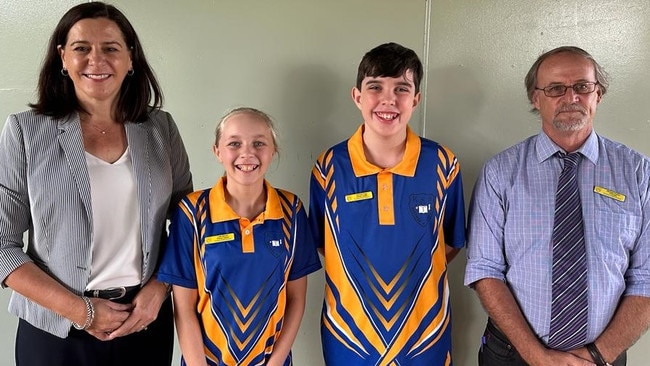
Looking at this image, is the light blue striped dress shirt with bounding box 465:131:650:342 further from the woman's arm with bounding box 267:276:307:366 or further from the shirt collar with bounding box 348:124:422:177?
the woman's arm with bounding box 267:276:307:366

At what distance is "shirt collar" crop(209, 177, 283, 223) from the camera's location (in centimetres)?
161

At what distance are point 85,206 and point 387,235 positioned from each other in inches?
36.2

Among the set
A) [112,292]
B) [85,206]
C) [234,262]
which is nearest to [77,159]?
[85,206]

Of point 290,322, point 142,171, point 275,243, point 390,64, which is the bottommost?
point 290,322

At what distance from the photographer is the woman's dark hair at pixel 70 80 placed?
1564mm

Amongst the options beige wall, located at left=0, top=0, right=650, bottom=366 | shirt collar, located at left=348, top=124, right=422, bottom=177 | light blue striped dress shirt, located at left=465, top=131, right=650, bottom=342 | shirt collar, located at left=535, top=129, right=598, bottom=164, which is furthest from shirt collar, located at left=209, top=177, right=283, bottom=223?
shirt collar, located at left=535, top=129, right=598, bottom=164

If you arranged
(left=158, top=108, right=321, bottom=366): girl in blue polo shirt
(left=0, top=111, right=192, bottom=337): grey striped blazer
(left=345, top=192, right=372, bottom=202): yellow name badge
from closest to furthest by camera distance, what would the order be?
(left=0, top=111, right=192, bottom=337): grey striped blazer → (left=158, top=108, right=321, bottom=366): girl in blue polo shirt → (left=345, top=192, right=372, bottom=202): yellow name badge

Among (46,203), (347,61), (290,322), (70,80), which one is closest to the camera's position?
(46,203)

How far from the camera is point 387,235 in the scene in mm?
1677

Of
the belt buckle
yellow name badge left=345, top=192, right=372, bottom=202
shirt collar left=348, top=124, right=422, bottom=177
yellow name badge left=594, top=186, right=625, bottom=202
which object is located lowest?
the belt buckle

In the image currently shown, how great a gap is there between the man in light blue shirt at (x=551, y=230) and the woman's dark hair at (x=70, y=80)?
1.21m

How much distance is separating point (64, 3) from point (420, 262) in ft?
5.84

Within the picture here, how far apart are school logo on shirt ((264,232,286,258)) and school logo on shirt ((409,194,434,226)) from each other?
432mm

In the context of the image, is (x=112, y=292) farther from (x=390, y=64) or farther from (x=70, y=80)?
(x=390, y=64)
